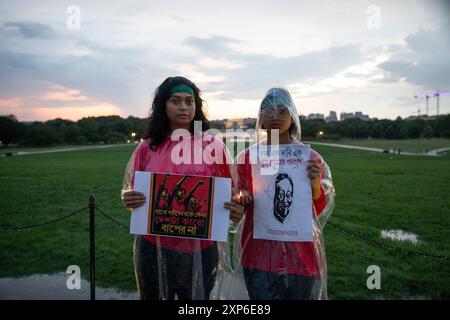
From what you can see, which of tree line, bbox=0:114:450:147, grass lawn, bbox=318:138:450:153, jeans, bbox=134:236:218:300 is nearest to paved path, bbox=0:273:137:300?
jeans, bbox=134:236:218:300

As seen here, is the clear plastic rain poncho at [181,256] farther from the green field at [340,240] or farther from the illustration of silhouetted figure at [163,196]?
the green field at [340,240]

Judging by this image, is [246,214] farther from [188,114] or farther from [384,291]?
[384,291]

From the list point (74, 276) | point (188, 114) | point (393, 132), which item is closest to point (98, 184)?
point (74, 276)

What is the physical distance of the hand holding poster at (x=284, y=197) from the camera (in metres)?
2.66

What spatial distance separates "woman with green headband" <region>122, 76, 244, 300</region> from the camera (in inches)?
111

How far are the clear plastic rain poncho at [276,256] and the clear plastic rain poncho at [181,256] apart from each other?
0.51 feet

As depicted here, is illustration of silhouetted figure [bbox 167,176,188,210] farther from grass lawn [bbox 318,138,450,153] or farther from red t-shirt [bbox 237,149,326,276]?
grass lawn [bbox 318,138,450,153]

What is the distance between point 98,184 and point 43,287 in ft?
39.6

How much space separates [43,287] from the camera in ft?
17.2

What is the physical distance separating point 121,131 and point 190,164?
127043 mm

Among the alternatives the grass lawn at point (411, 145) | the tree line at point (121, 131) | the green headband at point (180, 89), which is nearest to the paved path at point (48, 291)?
the green headband at point (180, 89)

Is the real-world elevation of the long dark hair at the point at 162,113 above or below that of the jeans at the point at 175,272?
above

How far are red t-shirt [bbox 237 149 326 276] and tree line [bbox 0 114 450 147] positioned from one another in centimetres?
8232

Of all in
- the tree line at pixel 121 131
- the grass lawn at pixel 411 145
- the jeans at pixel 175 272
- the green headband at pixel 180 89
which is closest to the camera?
the jeans at pixel 175 272
